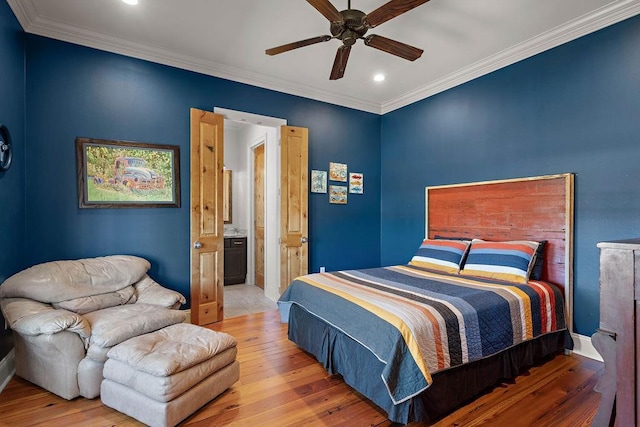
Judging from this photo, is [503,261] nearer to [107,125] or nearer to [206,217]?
[206,217]

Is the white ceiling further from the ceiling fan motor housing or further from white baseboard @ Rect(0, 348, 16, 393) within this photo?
white baseboard @ Rect(0, 348, 16, 393)

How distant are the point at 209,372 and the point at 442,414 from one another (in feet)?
5.00

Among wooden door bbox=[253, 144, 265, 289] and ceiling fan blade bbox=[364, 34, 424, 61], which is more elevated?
ceiling fan blade bbox=[364, 34, 424, 61]

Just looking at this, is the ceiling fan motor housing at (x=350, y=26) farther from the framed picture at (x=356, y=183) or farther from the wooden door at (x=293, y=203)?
the framed picture at (x=356, y=183)

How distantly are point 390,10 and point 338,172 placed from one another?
265 centimetres

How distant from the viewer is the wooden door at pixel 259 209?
17.0ft

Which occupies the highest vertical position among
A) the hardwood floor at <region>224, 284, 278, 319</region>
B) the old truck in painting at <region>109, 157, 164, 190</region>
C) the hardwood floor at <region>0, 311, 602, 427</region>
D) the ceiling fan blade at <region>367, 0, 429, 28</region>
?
the ceiling fan blade at <region>367, 0, 429, 28</region>

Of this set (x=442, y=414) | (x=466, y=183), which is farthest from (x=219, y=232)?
(x=466, y=183)

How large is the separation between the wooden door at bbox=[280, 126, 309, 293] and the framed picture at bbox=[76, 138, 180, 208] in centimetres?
130

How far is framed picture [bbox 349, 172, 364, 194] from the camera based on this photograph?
185 inches

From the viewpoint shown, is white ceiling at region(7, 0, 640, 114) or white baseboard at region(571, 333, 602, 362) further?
white baseboard at region(571, 333, 602, 362)

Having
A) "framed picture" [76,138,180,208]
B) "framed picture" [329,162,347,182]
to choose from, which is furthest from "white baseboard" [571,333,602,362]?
"framed picture" [76,138,180,208]

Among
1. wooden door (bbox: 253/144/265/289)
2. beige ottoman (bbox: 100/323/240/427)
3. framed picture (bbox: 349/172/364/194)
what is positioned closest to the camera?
beige ottoman (bbox: 100/323/240/427)

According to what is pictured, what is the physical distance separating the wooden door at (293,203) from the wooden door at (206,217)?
0.80 m
